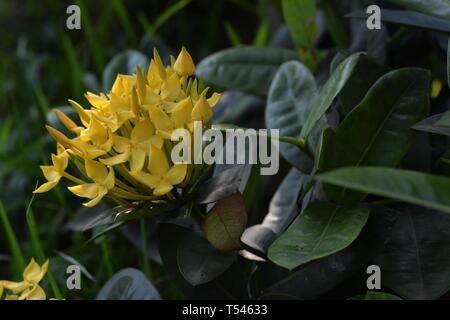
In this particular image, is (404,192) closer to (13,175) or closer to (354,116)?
(354,116)

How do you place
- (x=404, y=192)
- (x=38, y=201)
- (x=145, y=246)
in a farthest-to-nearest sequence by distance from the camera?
(x=38, y=201)
(x=145, y=246)
(x=404, y=192)

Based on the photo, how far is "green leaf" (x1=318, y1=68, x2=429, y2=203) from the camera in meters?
0.82

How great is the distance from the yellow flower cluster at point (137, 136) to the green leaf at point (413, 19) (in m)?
0.34

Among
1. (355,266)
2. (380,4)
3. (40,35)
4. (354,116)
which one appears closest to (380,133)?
(354,116)

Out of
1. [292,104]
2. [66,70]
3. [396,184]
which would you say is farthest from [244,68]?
[66,70]

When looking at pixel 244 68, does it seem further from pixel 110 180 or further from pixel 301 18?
pixel 110 180

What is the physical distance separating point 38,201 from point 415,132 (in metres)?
1.02

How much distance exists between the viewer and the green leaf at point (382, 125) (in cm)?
82

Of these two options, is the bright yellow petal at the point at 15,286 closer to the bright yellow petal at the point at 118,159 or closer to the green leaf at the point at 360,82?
the bright yellow petal at the point at 118,159

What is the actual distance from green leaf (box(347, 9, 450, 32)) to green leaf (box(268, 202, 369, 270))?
0.29m

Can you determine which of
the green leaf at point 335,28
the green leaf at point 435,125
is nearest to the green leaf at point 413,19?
the green leaf at point 435,125
